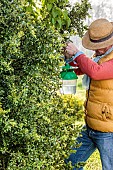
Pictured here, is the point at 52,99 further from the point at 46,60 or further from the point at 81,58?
the point at 81,58

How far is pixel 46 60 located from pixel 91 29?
0.78 m

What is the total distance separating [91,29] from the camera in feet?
8.60

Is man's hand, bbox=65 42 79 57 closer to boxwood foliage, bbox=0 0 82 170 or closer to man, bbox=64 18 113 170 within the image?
man, bbox=64 18 113 170

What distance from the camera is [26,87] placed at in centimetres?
190

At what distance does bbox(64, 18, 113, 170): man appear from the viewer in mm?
2518

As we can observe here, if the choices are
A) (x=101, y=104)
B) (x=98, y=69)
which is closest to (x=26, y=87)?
(x=98, y=69)

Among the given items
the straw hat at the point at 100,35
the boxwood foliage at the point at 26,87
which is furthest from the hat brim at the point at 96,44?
the boxwood foliage at the point at 26,87

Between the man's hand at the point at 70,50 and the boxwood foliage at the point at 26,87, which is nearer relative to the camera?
the boxwood foliage at the point at 26,87

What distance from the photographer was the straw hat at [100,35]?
2.54 metres

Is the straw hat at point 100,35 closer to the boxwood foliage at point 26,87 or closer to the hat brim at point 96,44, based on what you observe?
the hat brim at point 96,44

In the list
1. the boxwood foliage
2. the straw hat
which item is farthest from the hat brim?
the boxwood foliage

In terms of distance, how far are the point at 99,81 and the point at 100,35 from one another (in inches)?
12.2

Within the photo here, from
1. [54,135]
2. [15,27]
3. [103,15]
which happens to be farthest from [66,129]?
[103,15]

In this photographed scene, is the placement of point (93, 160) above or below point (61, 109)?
below
